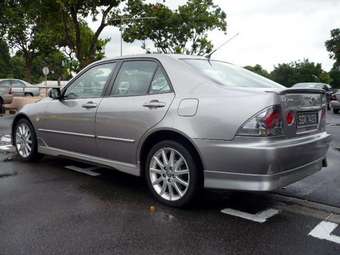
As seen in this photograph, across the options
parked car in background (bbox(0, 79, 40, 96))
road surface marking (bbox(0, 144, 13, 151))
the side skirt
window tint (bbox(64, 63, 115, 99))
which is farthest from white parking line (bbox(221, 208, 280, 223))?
parked car in background (bbox(0, 79, 40, 96))

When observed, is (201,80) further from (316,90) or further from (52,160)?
(52,160)

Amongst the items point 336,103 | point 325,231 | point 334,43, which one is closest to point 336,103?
point 336,103

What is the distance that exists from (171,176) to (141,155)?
0.47 m

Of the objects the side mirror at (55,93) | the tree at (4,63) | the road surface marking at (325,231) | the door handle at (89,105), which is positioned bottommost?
the road surface marking at (325,231)

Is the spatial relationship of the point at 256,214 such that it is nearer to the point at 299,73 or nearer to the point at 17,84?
the point at 17,84

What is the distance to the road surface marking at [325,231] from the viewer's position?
3.47 m

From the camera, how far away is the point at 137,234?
3.50m

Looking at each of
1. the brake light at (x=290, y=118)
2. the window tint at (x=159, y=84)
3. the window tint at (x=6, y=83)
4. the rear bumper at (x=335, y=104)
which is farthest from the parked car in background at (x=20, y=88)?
the brake light at (x=290, y=118)

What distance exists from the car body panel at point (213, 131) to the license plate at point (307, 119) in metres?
0.06

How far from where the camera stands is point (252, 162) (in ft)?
12.0

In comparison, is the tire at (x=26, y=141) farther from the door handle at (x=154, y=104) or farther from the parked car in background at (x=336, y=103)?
the parked car in background at (x=336, y=103)

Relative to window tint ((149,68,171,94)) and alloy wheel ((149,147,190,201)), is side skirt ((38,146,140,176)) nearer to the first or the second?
alloy wheel ((149,147,190,201))

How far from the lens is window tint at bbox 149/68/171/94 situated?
4377 mm

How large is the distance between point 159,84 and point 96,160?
1.30 meters
